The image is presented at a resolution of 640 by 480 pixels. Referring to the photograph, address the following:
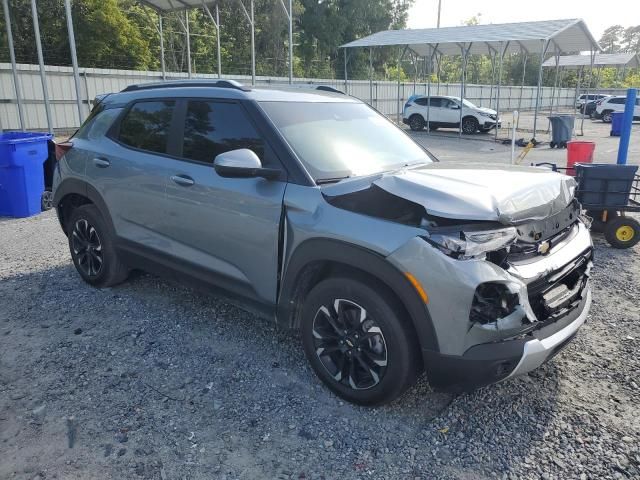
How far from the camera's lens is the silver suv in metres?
2.54

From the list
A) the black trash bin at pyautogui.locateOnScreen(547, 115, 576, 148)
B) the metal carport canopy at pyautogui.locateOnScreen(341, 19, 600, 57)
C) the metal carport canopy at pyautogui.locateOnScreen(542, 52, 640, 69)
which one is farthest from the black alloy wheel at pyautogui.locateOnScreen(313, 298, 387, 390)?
the metal carport canopy at pyautogui.locateOnScreen(542, 52, 640, 69)

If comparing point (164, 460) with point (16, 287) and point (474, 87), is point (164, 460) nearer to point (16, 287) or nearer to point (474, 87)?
point (16, 287)

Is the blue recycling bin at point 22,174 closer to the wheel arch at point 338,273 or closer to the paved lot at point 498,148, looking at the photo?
the wheel arch at point 338,273

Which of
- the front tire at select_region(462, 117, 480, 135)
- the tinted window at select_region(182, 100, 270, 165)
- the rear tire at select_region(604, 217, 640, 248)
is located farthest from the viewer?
the front tire at select_region(462, 117, 480, 135)

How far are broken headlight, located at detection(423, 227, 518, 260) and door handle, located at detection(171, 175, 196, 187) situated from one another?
1.86 meters

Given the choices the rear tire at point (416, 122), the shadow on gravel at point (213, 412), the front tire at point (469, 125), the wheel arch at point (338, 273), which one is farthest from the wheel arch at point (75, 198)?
the rear tire at point (416, 122)

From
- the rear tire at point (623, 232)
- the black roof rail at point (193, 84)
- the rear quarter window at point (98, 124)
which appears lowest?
the rear tire at point (623, 232)

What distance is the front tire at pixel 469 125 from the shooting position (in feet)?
73.2

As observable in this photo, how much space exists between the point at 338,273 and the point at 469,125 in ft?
69.7

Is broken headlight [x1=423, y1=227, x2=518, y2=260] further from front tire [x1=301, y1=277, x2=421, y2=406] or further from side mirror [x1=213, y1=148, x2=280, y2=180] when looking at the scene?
side mirror [x1=213, y1=148, x2=280, y2=180]

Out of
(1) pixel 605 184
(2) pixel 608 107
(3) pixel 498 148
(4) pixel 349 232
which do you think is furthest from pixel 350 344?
(2) pixel 608 107

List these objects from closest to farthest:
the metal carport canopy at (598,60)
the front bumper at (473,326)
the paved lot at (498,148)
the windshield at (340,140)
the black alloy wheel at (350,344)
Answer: the front bumper at (473,326)
the black alloy wheel at (350,344)
the windshield at (340,140)
the paved lot at (498,148)
the metal carport canopy at (598,60)

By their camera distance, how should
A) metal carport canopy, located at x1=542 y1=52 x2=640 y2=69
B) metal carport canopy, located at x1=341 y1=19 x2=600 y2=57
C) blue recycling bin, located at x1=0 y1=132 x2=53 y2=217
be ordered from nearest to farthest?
blue recycling bin, located at x1=0 y1=132 x2=53 y2=217 < metal carport canopy, located at x1=341 y1=19 x2=600 y2=57 < metal carport canopy, located at x1=542 y1=52 x2=640 y2=69

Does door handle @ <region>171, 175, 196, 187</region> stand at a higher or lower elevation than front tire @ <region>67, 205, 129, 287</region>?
higher
